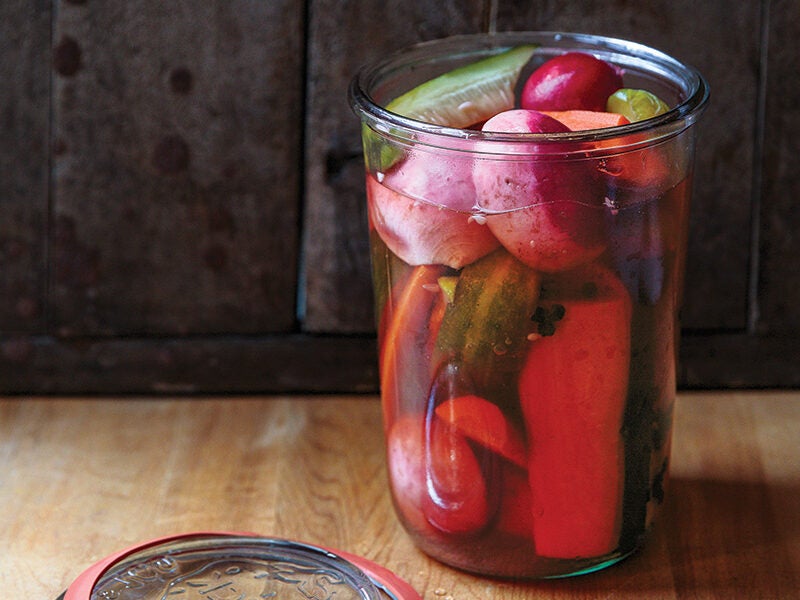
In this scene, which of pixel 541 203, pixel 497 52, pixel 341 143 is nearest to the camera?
pixel 541 203

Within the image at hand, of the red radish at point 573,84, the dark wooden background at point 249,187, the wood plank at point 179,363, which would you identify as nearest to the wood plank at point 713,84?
the dark wooden background at point 249,187

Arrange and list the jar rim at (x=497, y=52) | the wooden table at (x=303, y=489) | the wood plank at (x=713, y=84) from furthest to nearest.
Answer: the wood plank at (x=713, y=84), the wooden table at (x=303, y=489), the jar rim at (x=497, y=52)

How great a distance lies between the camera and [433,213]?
21.2 inches

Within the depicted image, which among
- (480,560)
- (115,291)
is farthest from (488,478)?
(115,291)

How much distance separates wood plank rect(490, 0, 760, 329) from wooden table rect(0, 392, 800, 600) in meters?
0.10

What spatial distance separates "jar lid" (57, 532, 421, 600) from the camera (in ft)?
1.88

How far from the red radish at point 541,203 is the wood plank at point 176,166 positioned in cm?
26

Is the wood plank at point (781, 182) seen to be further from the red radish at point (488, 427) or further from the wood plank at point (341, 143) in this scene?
the red radish at point (488, 427)

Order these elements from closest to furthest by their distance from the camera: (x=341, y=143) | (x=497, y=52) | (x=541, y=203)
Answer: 1. (x=541, y=203)
2. (x=497, y=52)
3. (x=341, y=143)

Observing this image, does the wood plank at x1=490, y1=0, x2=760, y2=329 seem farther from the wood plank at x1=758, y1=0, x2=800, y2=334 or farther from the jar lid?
the jar lid

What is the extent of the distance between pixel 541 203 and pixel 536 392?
0.10 m

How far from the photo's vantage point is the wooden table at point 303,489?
61cm

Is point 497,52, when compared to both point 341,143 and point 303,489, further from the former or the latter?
point 303,489

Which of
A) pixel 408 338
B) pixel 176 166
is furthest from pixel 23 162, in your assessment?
pixel 408 338
